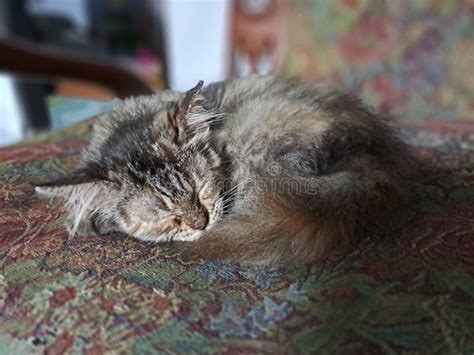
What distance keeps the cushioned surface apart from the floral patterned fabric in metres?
0.85

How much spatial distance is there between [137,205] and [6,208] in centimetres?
22

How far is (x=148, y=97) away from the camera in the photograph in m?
1.13

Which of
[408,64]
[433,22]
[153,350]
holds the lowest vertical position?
[153,350]

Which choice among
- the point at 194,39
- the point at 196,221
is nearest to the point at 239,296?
the point at 196,221

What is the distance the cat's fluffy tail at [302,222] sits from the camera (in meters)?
0.75

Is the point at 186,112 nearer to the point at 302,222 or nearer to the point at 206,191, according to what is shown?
the point at 206,191

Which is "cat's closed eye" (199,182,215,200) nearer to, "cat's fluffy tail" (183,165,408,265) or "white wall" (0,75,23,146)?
"cat's fluffy tail" (183,165,408,265)

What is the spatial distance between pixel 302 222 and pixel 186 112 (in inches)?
11.4

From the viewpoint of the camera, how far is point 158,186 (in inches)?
36.2

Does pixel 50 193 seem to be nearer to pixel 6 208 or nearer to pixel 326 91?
pixel 6 208

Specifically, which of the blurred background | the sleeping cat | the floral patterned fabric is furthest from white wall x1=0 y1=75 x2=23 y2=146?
the sleeping cat

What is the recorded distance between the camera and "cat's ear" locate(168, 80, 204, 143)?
89 centimetres

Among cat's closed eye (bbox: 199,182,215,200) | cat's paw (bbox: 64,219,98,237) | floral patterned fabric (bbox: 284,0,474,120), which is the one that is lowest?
cat's paw (bbox: 64,219,98,237)

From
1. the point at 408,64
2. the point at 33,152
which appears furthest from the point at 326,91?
the point at 408,64
